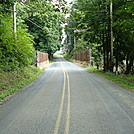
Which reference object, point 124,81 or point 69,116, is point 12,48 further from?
point 69,116

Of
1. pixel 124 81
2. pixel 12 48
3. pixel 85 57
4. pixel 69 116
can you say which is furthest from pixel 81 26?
pixel 69 116

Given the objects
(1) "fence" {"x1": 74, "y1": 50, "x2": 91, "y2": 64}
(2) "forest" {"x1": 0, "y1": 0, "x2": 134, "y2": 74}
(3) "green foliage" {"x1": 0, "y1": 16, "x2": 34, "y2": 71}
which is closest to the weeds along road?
(2) "forest" {"x1": 0, "y1": 0, "x2": 134, "y2": 74}

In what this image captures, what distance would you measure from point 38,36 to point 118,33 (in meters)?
30.7

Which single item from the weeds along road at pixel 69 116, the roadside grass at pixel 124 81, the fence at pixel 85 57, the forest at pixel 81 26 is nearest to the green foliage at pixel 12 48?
the forest at pixel 81 26

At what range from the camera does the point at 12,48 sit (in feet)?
45.3

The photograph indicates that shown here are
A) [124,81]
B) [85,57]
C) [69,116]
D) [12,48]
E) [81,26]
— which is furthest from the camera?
[85,57]

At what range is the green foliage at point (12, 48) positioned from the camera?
13.1 metres

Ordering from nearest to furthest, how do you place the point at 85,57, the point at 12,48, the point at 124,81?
the point at 124,81, the point at 12,48, the point at 85,57

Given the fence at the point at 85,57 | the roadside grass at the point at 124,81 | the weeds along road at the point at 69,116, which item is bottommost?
the weeds along road at the point at 69,116

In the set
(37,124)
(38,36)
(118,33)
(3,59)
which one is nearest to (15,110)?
(37,124)

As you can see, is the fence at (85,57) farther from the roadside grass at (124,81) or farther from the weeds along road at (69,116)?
the weeds along road at (69,116)

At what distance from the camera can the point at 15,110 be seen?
6.08m

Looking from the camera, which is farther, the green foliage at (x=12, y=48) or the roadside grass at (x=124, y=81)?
the green foliage at (x=12, y=48)

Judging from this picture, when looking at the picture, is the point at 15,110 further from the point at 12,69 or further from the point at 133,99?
the point at 12,69
